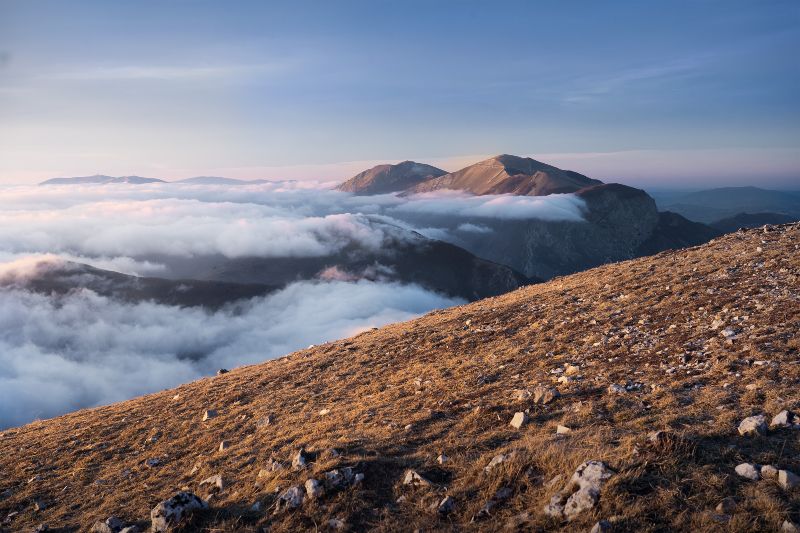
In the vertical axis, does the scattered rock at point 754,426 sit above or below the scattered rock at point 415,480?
above

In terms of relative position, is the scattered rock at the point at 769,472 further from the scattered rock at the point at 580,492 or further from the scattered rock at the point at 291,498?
the scattered rock at the point at 291,498

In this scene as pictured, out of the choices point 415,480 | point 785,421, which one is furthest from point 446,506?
point 785,421

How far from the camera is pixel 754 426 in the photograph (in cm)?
813

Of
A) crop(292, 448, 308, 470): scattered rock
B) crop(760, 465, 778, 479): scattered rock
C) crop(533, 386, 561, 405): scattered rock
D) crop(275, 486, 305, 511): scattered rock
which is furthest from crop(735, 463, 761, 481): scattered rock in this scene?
crop(292, 448, 308, 470): scattered rock

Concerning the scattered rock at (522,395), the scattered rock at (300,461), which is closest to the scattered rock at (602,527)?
the scattered rock at (522,395)

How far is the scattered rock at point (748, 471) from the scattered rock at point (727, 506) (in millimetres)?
821

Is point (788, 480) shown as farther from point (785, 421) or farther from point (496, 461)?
point (496, 461)

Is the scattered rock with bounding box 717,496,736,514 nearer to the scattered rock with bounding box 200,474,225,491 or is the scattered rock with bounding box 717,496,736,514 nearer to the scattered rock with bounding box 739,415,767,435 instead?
the scattered rock with bounding box 739,415,767,435

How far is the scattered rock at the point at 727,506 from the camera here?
627cm

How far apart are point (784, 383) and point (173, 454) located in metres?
16.9

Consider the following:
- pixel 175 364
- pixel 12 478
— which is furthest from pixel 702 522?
pixel 175 364

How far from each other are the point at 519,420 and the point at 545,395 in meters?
1.55

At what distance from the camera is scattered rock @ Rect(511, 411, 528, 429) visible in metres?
10.4

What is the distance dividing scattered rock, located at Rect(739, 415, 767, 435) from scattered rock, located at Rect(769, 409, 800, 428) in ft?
0.50
